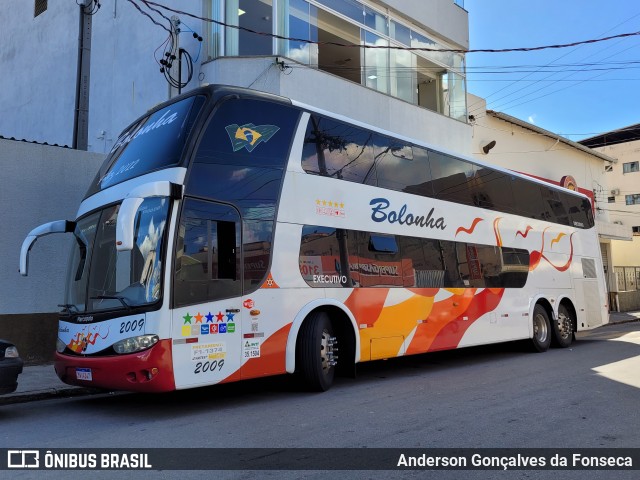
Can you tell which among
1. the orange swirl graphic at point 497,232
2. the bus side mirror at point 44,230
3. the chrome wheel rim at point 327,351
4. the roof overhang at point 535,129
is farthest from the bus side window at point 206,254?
the roof overhang at point 535,129

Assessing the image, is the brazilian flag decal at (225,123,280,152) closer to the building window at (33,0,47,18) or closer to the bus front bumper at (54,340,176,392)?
the bus front bumper at (54,340,176,392)

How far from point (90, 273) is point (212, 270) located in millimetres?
1733

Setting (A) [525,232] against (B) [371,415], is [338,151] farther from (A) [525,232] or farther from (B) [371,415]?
(A) [525,232]

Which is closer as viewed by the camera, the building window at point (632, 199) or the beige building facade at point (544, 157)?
the beige building facade at point (544, 157)

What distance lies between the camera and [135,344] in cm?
651

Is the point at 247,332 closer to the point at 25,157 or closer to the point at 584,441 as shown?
the point at 584,441

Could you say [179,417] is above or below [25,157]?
below

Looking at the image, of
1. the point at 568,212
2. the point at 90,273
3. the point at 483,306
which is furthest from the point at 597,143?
the point at 90,273

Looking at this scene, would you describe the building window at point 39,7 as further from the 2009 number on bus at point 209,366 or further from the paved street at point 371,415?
the 2009 number on bus at point 209,366

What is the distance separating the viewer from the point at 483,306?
1198 centimetres

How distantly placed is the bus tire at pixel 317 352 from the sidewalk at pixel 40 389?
3561 mm

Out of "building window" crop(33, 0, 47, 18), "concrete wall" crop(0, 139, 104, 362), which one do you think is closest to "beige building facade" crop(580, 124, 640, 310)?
"building window" crop(33, 0, 47, 18)

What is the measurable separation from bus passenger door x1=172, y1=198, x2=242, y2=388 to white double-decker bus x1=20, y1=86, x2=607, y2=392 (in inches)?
0.7

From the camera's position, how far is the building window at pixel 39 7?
69.5 feet
